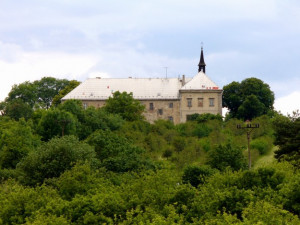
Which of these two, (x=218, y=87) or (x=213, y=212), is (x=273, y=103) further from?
(x=213, y=212)

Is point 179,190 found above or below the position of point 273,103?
below

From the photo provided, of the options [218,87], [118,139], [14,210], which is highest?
[218,87]

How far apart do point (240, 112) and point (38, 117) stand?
3663 centimetres

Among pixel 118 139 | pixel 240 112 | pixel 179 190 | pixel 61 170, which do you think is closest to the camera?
pixel 179 190

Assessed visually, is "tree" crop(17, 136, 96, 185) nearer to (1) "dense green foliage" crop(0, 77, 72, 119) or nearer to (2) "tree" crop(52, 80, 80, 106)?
(1) "dense green foliage" crop(0, 77, 72, 119)

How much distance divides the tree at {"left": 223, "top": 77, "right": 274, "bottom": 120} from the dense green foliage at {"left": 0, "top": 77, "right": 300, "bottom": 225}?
1566cm

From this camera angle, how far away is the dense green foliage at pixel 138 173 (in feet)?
114

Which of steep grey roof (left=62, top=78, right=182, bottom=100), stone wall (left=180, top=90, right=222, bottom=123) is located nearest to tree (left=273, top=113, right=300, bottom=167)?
stone wall (left=180, top=90, right=222, bottom=123)

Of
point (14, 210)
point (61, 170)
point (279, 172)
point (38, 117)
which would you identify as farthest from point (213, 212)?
point (38, 117)

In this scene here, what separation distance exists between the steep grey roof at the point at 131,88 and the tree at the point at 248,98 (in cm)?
851

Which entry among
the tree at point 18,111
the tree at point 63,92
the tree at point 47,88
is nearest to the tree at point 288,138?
the tree at point 18,111

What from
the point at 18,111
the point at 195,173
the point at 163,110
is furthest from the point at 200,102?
the point at 195,173

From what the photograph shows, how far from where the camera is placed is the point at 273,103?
355 feet

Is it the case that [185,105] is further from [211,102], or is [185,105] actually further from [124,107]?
[124,107]
